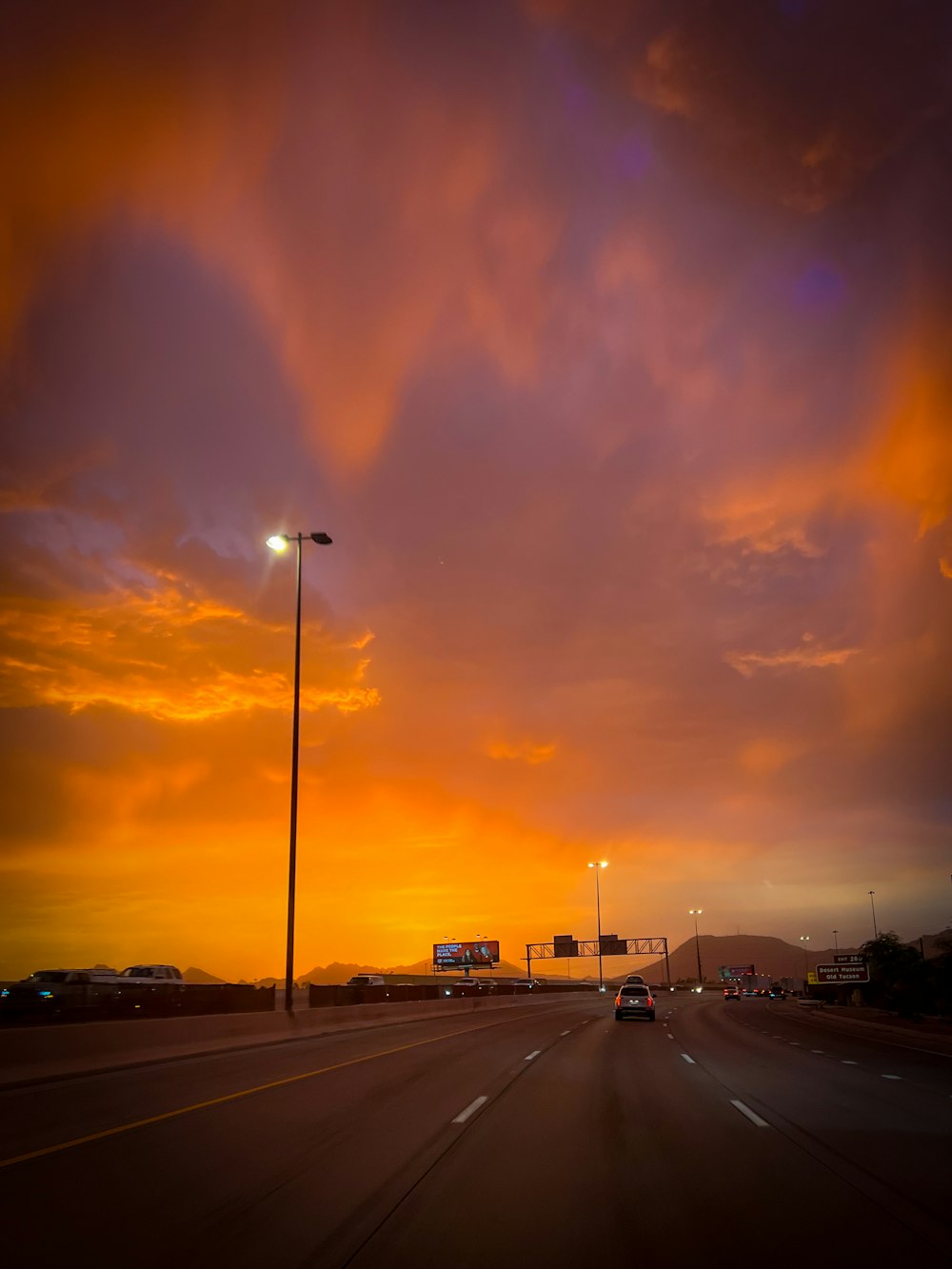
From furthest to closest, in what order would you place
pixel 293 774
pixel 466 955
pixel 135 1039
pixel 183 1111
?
1. pixel 466 955
2. pixel 293 774
3. pixel 135 1039
4. pixel 183 1111

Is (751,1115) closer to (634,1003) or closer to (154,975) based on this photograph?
(634,1003)

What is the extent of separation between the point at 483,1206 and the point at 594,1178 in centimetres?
161

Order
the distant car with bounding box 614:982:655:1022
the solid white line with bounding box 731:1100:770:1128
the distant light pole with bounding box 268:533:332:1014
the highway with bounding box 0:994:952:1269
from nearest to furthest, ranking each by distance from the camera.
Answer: the highway with bounding box 0:994:952:1269
the solid white line with bounding box 731:1100:770:1128
the distant light pole with bounding box 268:533:332:1014
the distant car with bounding box 614:982:655:1022

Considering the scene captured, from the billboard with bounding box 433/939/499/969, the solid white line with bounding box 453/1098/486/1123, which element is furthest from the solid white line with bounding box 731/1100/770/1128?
the billboard with bounding box 433/939/499/969

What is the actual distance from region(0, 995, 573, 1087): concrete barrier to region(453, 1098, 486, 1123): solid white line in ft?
24.9

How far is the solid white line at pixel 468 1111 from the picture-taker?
1277cm

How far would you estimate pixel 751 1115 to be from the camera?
13.4 metres

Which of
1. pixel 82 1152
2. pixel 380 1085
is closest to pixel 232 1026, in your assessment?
pixel 380 1085

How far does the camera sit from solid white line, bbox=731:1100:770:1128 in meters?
12.4

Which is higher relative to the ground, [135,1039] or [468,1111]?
[135,1039]

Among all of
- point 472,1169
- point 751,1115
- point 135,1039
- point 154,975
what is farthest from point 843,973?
point 472,1169

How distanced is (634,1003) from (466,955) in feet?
322

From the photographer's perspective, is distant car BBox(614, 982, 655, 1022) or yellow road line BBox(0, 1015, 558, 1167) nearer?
yellow road line BBox(0, 1015, 558, 1167)

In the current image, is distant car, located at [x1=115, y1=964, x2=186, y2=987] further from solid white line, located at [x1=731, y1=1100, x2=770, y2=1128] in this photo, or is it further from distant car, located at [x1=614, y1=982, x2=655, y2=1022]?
solid white line, located at [x1=731, y1=1100, x2=770, y2=1128]
